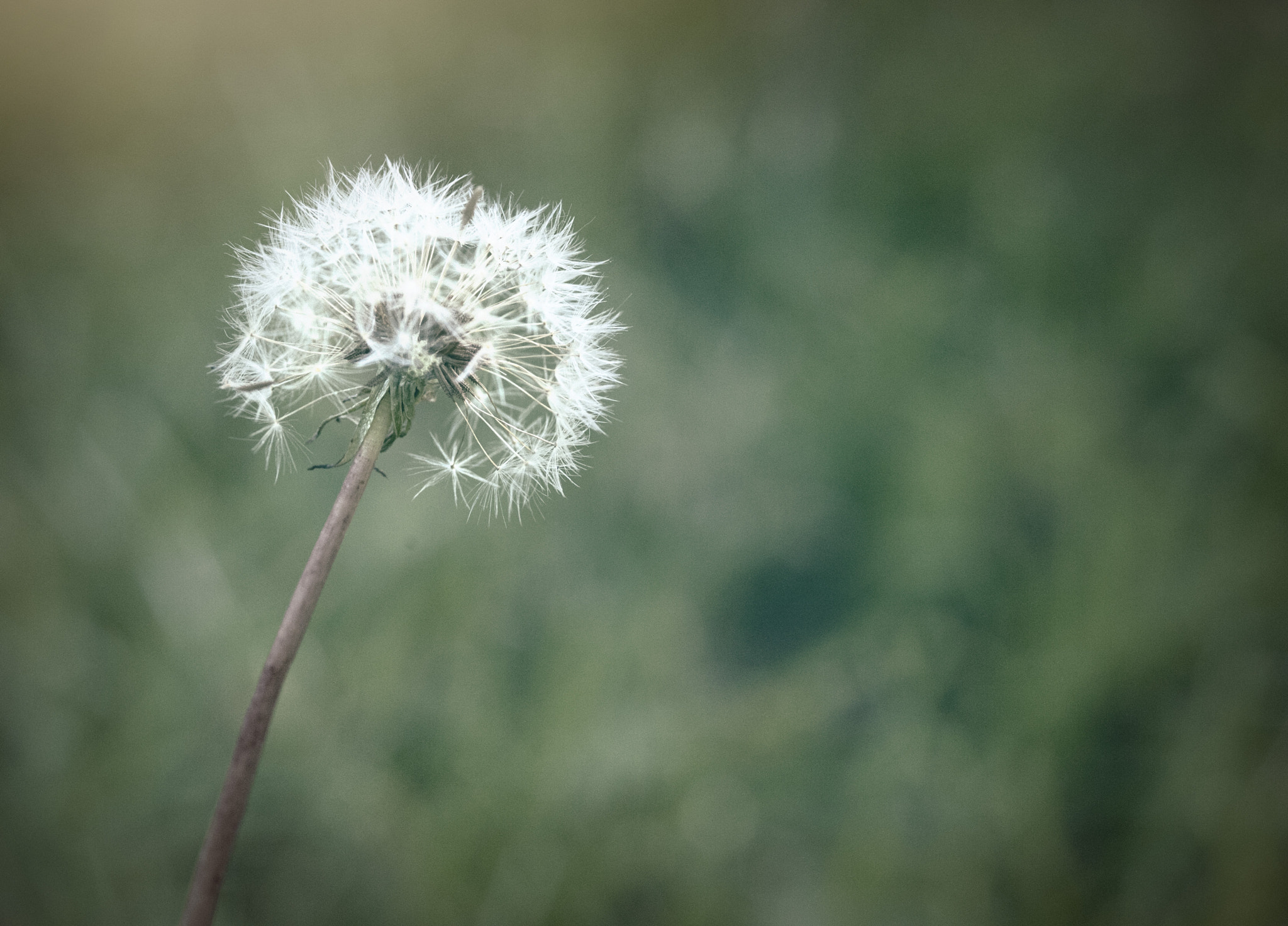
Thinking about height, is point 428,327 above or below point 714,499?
below

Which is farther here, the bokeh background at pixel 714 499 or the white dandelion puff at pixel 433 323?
the bokeh background at pixel 714 499

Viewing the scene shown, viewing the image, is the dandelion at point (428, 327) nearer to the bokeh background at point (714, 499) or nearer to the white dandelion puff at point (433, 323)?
the white dandelion puff at point (433, 323)

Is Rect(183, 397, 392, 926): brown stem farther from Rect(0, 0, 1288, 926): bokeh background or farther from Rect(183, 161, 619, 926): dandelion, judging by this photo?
Rect(0, 0, 1288, 926): bokeh background

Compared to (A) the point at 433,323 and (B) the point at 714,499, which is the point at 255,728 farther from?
(B) the point at 714,499

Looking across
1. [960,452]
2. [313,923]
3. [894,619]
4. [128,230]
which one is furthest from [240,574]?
[960,452]

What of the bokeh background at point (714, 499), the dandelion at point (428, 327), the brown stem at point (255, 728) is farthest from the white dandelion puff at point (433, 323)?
the bokeh background at point (714, 499)

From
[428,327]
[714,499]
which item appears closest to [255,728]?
[428,327]
